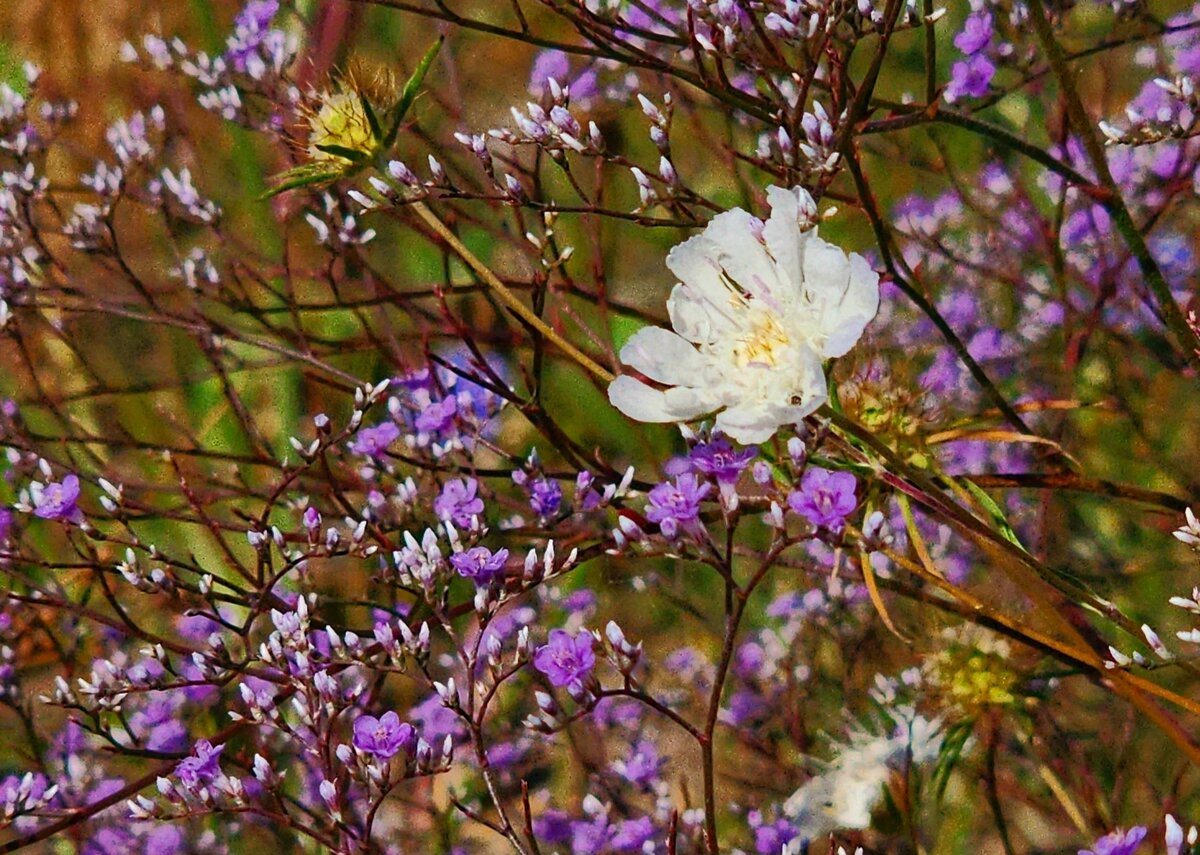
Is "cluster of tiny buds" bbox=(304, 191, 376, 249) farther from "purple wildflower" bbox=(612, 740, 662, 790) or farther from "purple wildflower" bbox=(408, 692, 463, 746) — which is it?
"purple wildflower" bbox=(612, 740, 662, 790)

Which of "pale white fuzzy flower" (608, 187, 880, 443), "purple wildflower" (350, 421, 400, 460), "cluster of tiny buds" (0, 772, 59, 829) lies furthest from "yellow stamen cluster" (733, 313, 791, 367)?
"cluster of tiny buds" (0, 772, 59, 829)

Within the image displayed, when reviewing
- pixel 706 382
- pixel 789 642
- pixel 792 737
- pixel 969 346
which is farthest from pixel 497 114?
pixel 706 382

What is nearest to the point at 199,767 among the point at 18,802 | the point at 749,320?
the point at 18,802

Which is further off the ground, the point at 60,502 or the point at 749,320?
the point at 60,502

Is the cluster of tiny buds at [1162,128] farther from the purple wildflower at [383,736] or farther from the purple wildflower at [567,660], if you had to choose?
the purple wildflower at [383,736]

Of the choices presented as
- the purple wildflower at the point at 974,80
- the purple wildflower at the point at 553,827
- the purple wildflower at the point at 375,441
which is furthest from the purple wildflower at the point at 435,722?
the purple wildflower at the point at 974,80

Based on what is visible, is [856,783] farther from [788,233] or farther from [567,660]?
[788,233]

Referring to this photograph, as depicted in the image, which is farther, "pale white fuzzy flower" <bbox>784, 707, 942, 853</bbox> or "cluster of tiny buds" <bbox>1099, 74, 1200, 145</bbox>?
"pale white fuzzy flower" <bbox>784, 707, 942, 853</bbox>
